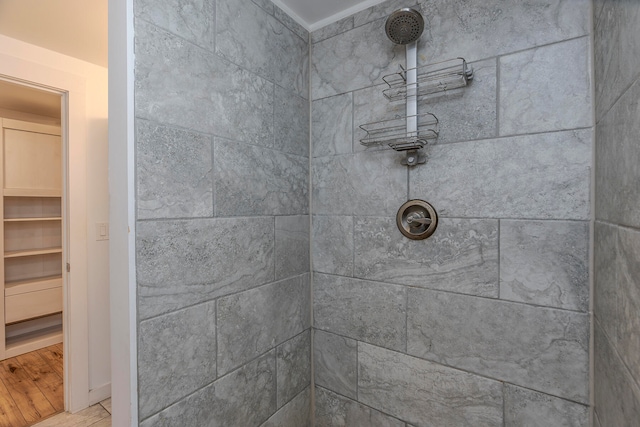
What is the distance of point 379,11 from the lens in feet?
4.13

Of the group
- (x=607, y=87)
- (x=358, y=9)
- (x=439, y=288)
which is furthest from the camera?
(x=358, y=9)

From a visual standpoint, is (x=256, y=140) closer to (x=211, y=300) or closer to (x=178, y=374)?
(x=211, y=300)

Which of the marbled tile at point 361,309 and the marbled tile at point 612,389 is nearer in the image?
the marbled tile at point 612,389

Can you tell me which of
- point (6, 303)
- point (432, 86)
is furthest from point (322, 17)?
point (6, 303)

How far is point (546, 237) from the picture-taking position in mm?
934

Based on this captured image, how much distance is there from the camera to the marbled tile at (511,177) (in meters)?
0.89

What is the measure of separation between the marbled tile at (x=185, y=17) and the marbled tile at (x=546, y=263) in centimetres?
122

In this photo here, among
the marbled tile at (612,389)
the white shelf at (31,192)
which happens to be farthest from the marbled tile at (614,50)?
the white shelf at (31,192)

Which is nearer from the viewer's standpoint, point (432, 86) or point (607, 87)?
point (607, 87)

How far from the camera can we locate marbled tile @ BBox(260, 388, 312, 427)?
4.09 feet

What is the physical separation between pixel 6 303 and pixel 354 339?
3.34 m

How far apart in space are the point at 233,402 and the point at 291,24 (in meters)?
1.64

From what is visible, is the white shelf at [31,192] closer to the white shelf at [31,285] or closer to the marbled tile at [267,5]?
the white shelf at [31,285]

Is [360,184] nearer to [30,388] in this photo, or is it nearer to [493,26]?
[493,26]
